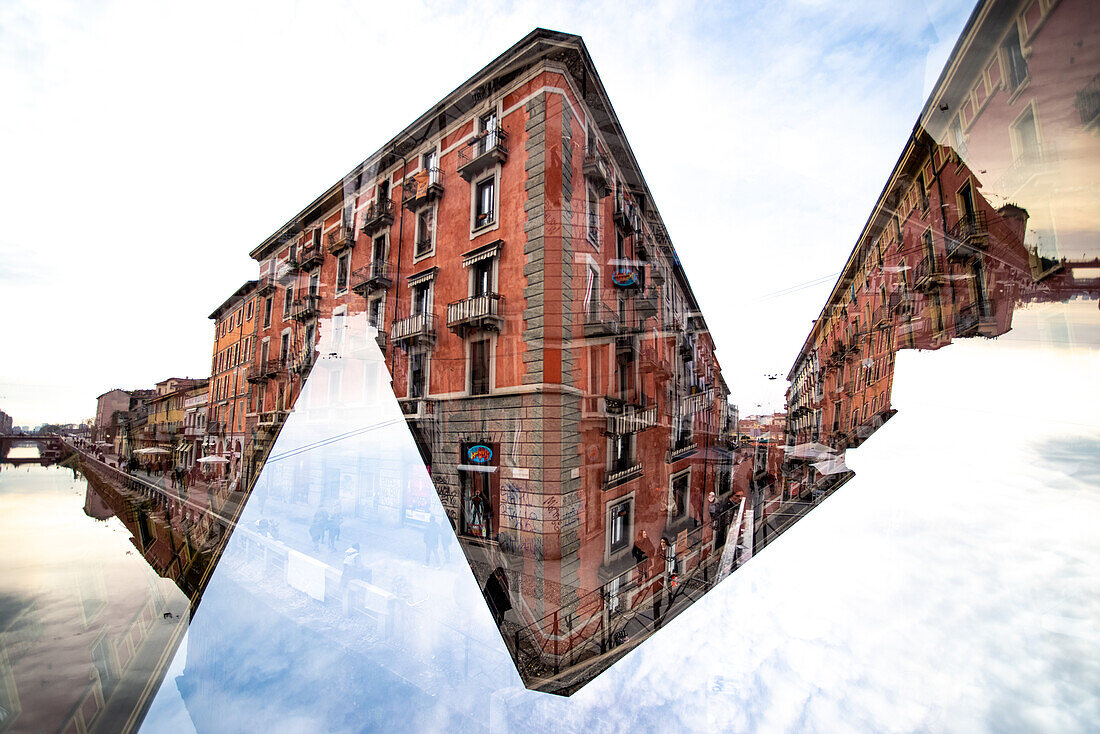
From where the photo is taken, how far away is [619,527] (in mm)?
2193


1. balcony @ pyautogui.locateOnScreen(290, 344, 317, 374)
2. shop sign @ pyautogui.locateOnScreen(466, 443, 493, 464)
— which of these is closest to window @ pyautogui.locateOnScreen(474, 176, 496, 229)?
shop sign @ pyautogui.locateOnScreen(466, 443, 493, 464)

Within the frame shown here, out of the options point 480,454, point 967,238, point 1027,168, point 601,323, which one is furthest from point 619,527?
point 1027,168

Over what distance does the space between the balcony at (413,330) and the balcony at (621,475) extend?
1.48 metres

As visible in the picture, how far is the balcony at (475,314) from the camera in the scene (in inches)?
88.6

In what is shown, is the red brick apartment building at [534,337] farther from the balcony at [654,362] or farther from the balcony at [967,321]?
the balcony at [967,321]

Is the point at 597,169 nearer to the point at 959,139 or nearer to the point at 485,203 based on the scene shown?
the point at 485,203

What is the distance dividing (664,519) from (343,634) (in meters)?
2.24

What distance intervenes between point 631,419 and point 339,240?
8.90 feet

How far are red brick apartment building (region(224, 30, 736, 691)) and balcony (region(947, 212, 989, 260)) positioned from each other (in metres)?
1.17

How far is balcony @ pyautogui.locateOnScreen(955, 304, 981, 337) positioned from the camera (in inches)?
62.8

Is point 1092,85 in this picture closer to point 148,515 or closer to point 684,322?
point 684,322

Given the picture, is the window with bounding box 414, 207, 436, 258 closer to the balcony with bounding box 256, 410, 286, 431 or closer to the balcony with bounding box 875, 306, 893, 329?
the balcony with bounding box 256, 410, 286, 431

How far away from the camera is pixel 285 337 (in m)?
2.88

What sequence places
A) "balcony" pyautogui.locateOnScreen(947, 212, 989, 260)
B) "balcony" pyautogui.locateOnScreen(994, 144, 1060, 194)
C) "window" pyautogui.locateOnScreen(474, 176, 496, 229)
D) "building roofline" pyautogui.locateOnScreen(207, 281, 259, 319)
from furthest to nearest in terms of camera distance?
"building roofline" pyautogui.locateOnScreen(207, 281, 259, 319) < "window" pyautogui.locateOnScreen(474, 176, 496, 229) < "balcony" pyautogui.locateOnScreen(947, 212, 989, 260) < "balcony" pyautogui.locateOnScreen(994, 144, 1060, 194)
